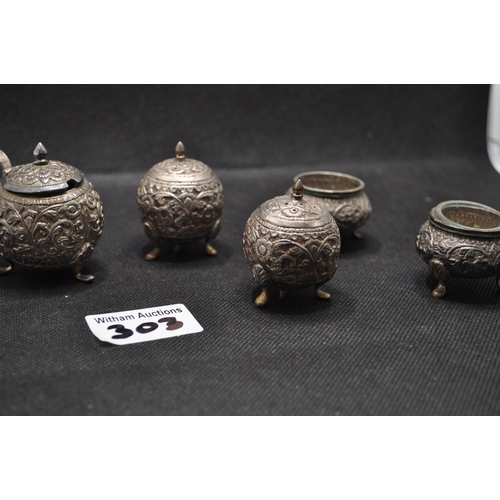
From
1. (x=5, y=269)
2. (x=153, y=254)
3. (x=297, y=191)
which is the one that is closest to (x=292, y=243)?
(x=297, y=191)

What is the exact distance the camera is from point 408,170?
471 cm

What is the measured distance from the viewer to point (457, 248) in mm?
2635

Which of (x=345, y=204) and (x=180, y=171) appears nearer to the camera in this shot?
(x=180, y=171)

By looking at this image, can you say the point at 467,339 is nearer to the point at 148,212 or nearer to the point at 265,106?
the point at 148,212

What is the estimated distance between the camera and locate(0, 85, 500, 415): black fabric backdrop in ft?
7.10

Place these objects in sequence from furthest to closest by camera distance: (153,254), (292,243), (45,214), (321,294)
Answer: (153,254)
(321,294)
(45,214)
(292,243)

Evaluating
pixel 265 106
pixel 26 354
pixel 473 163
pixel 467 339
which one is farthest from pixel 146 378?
pixel 473 163

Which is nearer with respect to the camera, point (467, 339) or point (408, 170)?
point (467, 339)

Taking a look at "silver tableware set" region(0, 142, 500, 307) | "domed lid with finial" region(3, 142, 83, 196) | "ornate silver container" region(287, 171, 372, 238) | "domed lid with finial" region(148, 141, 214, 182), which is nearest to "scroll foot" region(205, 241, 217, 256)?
"silver tableware set" region(0, 142, 500, 307)

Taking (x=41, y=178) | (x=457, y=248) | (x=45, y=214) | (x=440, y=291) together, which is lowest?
(x=440, y=291)

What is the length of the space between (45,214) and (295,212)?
3.37ft

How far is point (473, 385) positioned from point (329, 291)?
2.72 ft

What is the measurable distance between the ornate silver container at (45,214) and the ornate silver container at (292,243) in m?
0.72

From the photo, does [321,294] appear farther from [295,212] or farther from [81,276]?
[81,276]
